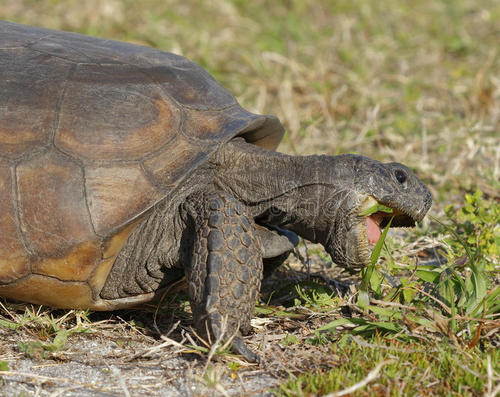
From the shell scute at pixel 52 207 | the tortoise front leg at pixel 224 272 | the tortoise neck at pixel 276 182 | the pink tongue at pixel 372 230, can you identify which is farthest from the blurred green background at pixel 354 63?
the shell scute at pixel 52 207

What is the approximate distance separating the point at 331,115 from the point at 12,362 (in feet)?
14.3

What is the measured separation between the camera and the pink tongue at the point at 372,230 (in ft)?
10.7

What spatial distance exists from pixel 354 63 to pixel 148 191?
16.3 ft

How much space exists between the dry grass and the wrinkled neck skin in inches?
16.2

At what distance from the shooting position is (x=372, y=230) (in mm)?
3285

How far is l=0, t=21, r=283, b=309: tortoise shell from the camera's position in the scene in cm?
296

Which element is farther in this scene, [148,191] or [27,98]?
[27,98]

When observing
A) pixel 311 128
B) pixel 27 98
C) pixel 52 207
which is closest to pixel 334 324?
pixel 52 207

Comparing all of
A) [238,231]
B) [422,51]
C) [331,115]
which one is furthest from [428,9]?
[238,231]

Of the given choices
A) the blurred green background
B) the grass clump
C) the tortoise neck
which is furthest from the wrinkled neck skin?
the blurred green background

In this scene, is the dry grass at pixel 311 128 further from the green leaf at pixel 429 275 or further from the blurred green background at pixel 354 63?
the green leaf at pixel 429 275

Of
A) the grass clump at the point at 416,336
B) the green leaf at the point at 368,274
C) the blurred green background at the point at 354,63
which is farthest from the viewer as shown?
the blurred green background at the point at 354,63

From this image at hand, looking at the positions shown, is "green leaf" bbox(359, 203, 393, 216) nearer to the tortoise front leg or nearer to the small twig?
the tortoise front leg

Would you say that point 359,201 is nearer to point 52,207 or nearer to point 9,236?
point 52,207
